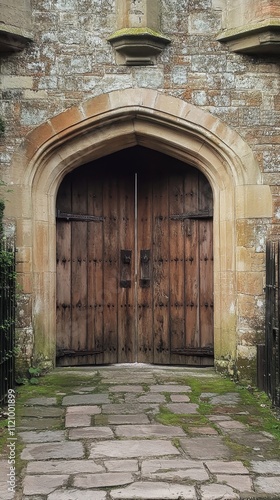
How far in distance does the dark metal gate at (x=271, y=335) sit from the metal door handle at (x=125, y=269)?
73.0 inches

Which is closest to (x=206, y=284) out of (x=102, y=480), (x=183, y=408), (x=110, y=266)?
(x=110, y=266)

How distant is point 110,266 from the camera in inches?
284

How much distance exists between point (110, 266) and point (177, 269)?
754mm

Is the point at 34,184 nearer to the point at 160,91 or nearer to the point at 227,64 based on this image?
the point at 160,91

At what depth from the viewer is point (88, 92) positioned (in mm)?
6230

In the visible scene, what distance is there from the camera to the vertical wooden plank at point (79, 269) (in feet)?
23.0

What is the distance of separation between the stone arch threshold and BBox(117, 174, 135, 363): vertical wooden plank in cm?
83

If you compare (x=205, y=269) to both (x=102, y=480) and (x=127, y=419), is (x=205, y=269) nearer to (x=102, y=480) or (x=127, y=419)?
(x=127, y=419)

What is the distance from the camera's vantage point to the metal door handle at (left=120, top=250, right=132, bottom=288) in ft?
23.8

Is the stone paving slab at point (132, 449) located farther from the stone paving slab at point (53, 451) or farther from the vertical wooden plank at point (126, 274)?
the vertical wooden plank at point (126, 274)

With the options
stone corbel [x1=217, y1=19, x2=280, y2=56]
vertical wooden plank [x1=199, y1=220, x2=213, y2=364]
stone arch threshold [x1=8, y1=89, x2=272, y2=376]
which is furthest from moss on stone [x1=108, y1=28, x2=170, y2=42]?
vertical wooden plank [x1=199, y1=220, x2=213, y2=364]

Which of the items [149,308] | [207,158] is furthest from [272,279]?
[149,308]

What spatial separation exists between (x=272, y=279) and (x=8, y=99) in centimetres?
303

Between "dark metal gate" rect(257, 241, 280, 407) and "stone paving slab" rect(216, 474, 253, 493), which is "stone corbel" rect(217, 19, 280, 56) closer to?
"dark metal gate" rect(257, 241, 280, 407)
